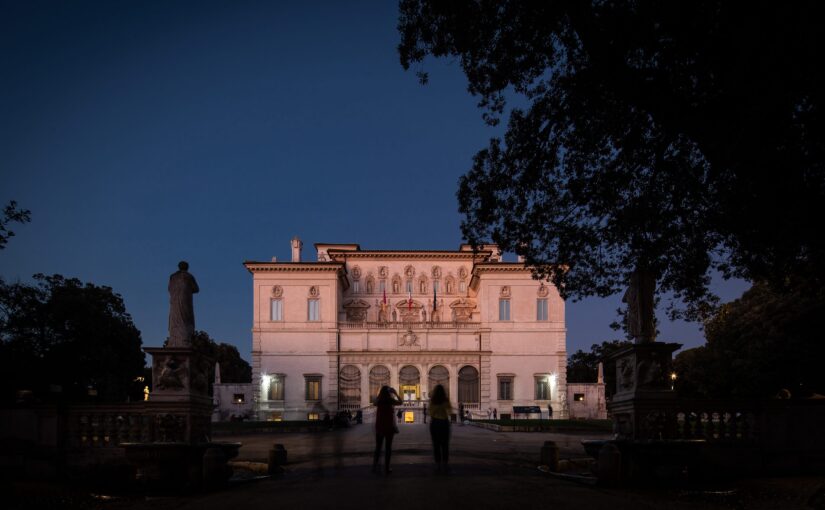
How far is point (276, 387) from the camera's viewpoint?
65.0m

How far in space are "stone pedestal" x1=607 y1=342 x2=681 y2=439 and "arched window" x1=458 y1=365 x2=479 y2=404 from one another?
2042 inches

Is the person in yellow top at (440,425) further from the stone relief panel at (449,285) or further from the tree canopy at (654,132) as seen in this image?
the stone relief panel at (449,285)

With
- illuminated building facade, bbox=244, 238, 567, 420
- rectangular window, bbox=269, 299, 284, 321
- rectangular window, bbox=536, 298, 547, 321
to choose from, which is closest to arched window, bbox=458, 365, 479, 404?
illuminated building facade, bbox=244, 238, 567, 420

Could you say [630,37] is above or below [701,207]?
above

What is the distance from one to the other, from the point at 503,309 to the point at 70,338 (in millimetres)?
34800

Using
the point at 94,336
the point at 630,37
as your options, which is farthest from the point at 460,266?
the point at 630,37

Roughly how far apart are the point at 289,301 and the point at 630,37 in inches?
2249

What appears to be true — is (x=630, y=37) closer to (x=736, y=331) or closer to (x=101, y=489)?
(x=101, y=489)

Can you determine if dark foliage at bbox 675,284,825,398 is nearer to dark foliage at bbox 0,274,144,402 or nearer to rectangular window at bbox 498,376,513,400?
rectangular window at bbox 498,376,513,400

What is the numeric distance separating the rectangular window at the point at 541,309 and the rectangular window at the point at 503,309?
2.55m

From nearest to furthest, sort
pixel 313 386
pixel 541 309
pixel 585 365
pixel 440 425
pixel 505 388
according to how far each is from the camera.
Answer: pixel 440 425
pixel 505 388
pixel 313 386
pixel 541 309
pixel 585 365

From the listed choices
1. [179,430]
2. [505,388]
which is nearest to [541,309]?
[505,388]

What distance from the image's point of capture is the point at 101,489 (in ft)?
42.7

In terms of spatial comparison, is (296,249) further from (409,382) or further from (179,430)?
(179,430)
